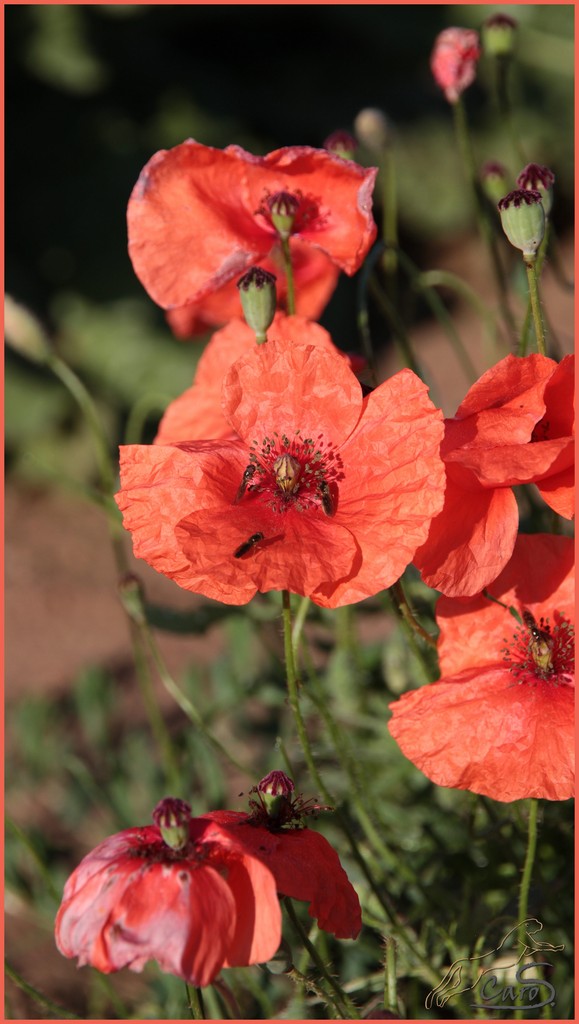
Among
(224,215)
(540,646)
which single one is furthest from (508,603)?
(224,215)

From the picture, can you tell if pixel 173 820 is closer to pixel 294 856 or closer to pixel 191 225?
pixel 294 856

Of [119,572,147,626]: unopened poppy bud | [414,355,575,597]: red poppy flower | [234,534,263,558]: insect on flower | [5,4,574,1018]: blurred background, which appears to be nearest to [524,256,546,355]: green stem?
[414,355,575,597]: red poppy flower

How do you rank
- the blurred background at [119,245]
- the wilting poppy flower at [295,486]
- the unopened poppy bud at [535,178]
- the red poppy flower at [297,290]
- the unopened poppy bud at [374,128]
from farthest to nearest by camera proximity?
1. the blurred background at [119,245]
2. the unopened poppy bud at [374,128]
3. the red poppy flower at [297,290]
4. the unopened poppy bud at [535,178]
5. the wilting poppy flower at [295,486]

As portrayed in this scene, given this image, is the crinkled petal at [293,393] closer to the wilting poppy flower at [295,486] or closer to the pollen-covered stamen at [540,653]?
the wilting poppy flower at [295,486]

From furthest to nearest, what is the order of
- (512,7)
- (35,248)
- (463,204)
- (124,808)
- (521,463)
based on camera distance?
(463,204) → (512,7) → (35,248) → (124,808) → (521,463)

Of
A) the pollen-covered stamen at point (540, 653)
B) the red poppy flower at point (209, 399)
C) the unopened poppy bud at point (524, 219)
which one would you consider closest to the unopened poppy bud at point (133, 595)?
the red poppy flower at point (209, 399)

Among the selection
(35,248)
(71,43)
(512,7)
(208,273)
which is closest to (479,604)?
(208,273)

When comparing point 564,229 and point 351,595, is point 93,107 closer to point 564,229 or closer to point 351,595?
point 564,229
